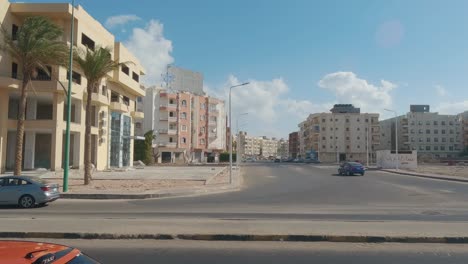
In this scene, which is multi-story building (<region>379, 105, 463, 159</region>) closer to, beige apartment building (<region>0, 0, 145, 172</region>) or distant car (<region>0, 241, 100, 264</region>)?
beige apartment building (<region>0, 0, 145, 172</region>)

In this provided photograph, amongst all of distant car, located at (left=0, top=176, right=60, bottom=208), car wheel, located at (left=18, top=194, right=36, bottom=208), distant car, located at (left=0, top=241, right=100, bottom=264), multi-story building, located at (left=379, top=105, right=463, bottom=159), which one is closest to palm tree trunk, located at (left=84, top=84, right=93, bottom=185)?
distant car, located at (left=0, top=176, right=60, bottom=208)

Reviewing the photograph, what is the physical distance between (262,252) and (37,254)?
578 centimetres

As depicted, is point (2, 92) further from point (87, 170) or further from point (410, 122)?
point (410, 122)

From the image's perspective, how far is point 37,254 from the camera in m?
3.23

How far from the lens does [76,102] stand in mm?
44469

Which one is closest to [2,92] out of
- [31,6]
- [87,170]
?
[31,6]

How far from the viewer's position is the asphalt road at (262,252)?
305 inches

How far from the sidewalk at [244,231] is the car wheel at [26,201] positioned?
20.9 ft

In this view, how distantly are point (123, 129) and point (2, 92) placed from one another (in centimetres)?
2023

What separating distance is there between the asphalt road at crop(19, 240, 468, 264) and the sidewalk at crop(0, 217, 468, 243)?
32 centimetres

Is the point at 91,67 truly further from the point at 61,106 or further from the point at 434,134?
the point at 434,134

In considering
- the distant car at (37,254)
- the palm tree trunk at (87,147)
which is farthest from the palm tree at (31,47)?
the distant car at (37,254)

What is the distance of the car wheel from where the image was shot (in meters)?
17.5

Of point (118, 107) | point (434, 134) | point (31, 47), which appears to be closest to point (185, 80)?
point (118, 107)
